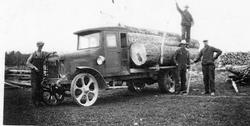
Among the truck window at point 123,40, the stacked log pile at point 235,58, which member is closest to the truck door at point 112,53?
the truck window at point 123,40

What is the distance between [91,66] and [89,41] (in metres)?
0.63

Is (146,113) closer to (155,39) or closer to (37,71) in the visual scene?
(37,71)

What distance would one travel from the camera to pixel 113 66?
6.64 meters

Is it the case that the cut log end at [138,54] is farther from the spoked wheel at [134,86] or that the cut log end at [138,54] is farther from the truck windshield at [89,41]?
the spoked wheel at [134,86]

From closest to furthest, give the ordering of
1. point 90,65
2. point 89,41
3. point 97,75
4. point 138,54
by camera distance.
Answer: point 97,75 < point 90,65 < point 89,41 < point 138,54

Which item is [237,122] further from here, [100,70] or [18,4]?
[18,4]

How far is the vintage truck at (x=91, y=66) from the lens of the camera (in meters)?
6.14

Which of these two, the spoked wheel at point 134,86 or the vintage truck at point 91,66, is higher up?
the vintage truck at point 91,66

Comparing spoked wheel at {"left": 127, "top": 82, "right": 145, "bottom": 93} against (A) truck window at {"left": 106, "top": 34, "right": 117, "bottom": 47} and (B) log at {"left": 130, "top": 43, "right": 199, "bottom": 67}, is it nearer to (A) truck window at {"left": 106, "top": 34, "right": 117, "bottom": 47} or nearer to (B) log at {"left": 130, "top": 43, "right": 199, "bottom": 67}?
(B) log at {"left": 130, "top": 43, "right": 199, "bottom": 67}

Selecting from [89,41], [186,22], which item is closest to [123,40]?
[89,41]

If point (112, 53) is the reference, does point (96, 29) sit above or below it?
above

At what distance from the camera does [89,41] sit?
6.73 meters

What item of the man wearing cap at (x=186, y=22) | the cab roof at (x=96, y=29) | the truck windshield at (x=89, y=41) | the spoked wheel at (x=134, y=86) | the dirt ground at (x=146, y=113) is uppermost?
the man wearing cap at (x=186, y=22)

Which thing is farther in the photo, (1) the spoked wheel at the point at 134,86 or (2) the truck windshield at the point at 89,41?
(1) the spoked wheel at the point at 134,86
